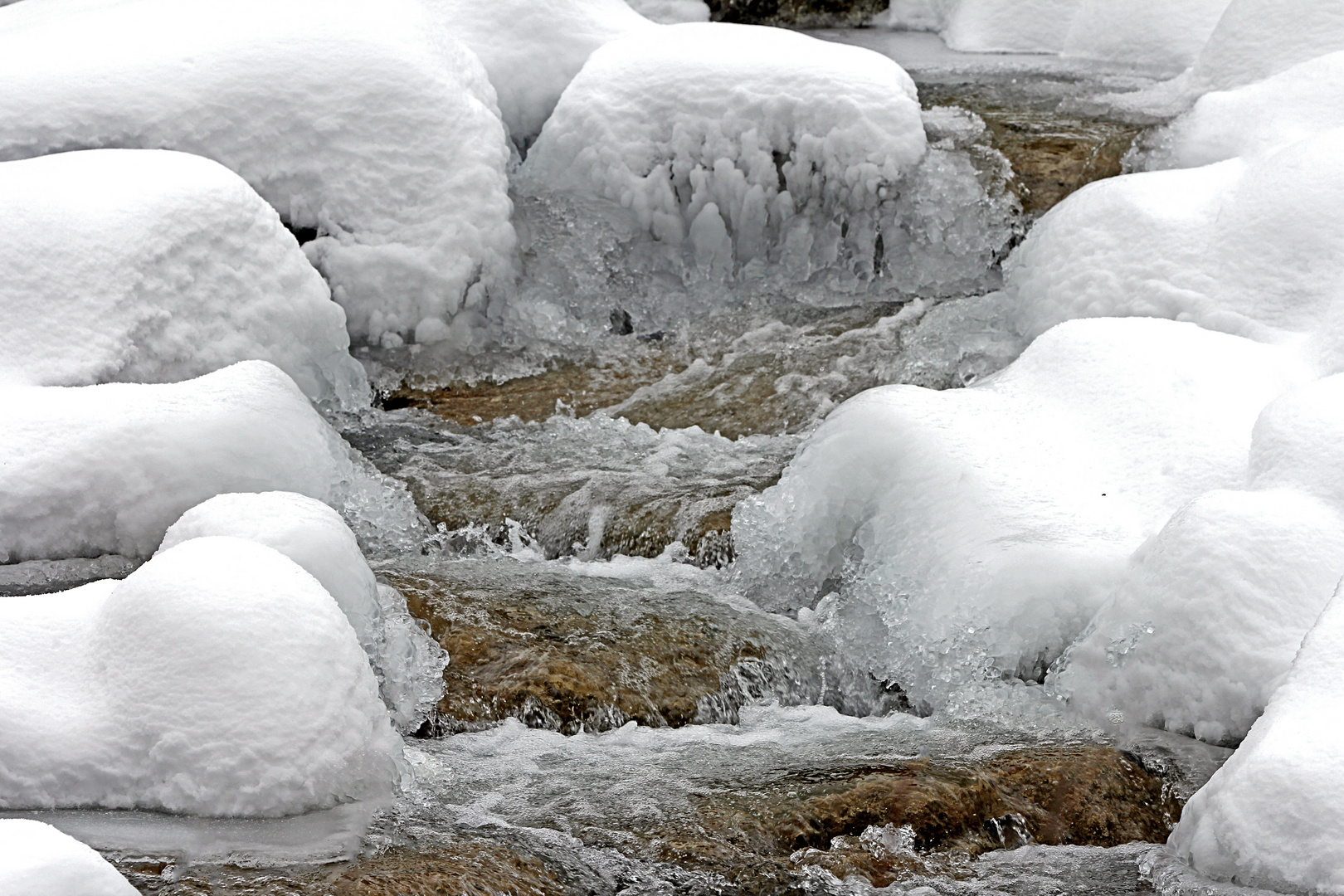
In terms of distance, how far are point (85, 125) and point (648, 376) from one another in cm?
262

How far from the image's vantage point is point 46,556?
4410mm

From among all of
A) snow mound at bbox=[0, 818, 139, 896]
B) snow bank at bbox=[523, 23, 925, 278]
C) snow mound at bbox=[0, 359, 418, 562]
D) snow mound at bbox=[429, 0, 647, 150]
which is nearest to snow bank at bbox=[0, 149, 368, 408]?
snow mound at bbox=[0, 359, 418, 562]

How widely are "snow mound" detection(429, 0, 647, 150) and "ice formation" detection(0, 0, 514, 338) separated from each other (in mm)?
806

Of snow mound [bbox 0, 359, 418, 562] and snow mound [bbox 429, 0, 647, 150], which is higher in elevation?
snow mound [bbox 429, 0, 647, 150]

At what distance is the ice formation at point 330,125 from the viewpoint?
6098mm

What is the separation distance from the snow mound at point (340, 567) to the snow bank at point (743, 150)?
3.30m

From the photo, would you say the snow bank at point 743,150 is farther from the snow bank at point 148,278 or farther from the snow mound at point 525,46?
the snow bank at point 148,278

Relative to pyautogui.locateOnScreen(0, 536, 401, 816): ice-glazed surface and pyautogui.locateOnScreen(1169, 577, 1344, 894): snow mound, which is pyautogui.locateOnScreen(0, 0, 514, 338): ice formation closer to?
pyautogui.locateOnScreen(0, 536, 401, 816): ice-glazed surface

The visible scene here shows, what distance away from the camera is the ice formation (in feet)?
20.0

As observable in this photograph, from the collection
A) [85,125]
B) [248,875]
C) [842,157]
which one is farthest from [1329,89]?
[248,875]

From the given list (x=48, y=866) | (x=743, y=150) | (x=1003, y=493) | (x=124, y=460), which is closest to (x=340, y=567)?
(x=124, y=460)

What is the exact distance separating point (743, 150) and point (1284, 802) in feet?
15.2

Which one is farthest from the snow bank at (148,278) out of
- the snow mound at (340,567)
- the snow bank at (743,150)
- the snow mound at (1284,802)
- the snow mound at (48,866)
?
the snow mound at (1284,802)

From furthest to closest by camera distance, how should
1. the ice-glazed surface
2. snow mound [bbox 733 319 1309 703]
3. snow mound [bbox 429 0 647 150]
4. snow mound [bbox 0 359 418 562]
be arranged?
snow mound [bbox 429 0 647 150] < snow mound [bbox 0 359 418 562] < snow mound [bbox 733 319 1309 703] < the ice-glazed surface
